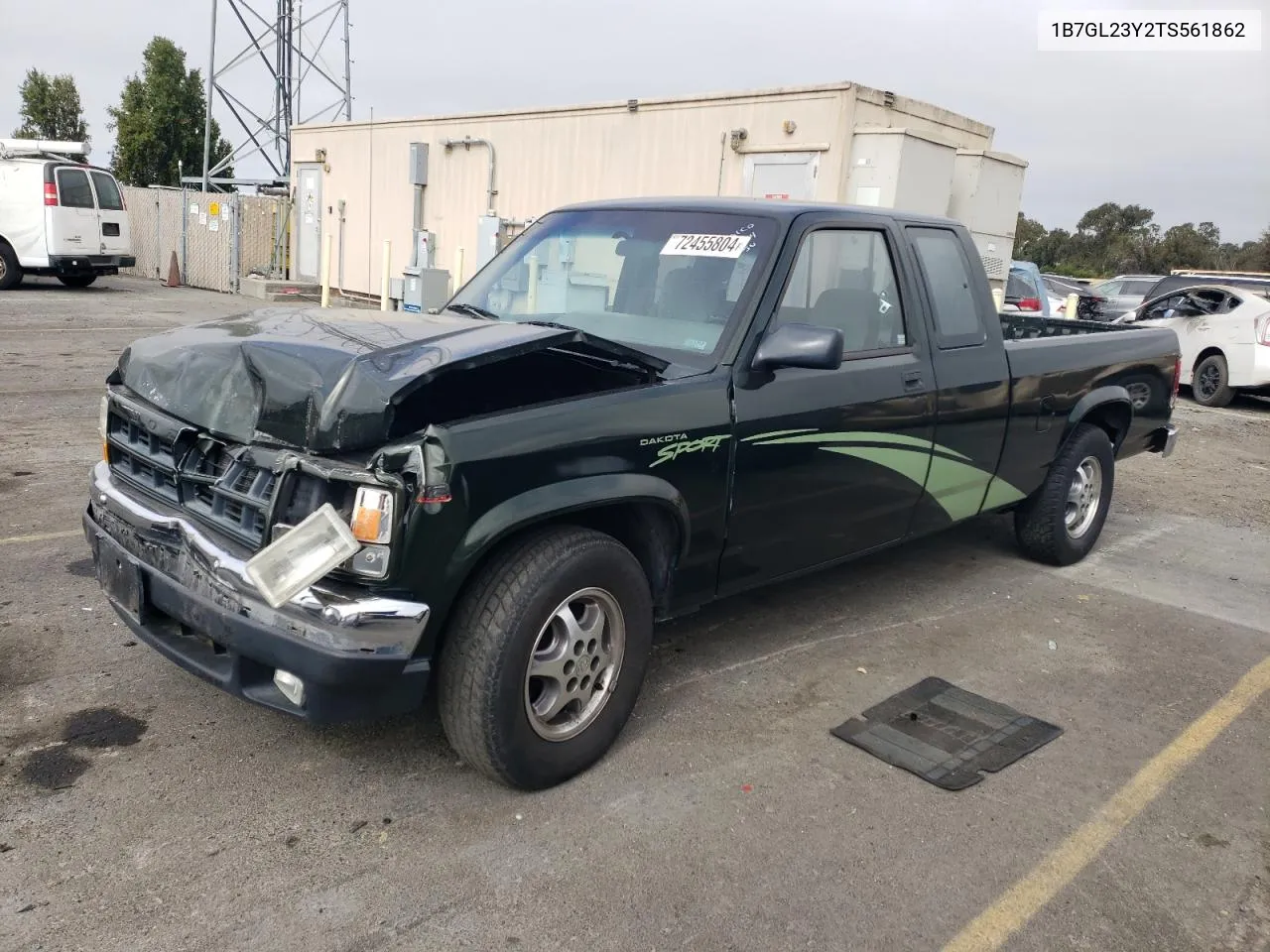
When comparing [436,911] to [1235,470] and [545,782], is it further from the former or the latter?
[1235,470]

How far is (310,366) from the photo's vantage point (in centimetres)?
302

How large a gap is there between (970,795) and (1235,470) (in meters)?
7.85

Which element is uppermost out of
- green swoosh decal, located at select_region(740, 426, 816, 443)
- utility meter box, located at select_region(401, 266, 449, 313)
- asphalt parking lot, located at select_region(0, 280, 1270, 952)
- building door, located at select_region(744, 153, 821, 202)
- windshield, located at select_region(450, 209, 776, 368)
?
building door, located at select_region(744, 153, 821, 202)

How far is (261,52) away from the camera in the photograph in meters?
27.0

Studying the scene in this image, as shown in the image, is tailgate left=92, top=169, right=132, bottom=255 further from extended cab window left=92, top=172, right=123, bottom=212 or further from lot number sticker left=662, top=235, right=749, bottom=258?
lot number sticker left=662, top=235, right=749, bottom=258

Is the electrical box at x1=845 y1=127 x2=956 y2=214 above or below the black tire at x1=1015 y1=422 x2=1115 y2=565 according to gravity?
above

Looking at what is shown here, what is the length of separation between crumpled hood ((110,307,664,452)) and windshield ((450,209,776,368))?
13.4 inches

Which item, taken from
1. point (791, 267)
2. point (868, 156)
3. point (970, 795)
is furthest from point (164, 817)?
point (868, 156)

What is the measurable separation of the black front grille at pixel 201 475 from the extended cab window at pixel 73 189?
58.1ft

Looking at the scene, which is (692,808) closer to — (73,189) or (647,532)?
(647,532)

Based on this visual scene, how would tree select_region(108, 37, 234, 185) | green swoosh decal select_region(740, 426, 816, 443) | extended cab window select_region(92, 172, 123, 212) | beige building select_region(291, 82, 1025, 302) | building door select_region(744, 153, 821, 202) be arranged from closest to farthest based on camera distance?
green swoosh decal select_region(740, 426, 816, 443)
beige building select_region(291, 82, 1025, 302)
building door select_region(744, 153, 821, 202)
extended cab window select_region(92, 172, 123, 212)
tree select_region(108, 37, 234, 185)

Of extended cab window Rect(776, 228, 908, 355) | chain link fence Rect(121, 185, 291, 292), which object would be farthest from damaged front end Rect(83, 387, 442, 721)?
chain link fence Rect(121, 185, 291, 292)

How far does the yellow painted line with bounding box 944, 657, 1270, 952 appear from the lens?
2840 millimetres

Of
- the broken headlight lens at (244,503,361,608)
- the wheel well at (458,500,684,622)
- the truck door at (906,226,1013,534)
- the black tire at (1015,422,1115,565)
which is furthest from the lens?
the black tire at (1015,422,1115,565)
